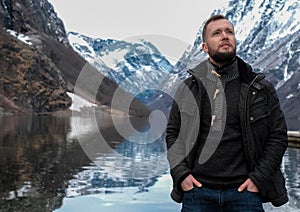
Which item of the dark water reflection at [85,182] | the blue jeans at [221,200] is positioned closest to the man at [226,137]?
the blue jeans at [221,200]

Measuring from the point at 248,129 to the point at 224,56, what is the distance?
76cm

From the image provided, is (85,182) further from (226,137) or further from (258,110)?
(258,110)

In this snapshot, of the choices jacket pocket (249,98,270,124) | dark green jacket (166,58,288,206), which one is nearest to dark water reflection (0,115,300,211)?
dark green jacket (166,58,288,206)

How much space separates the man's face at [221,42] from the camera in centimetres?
518

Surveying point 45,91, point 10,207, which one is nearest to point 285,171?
point 10,207

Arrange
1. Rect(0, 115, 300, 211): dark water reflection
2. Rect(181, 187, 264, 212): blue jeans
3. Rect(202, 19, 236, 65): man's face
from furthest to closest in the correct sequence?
1. Rect(0, 115, 300, 211): dark water reflection
2. Rect(202, 19, 236, 65): man's face
3. Rect(181, 187, 264, 212): blue jeans

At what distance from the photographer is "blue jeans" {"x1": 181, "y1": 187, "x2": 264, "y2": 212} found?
16.3 feet

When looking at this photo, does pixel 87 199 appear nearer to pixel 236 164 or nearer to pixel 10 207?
pixel 10 207

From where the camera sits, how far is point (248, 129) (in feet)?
16.3

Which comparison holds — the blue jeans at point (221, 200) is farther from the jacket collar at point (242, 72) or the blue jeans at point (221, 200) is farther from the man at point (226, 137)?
the jacket collar at point (242, 72)

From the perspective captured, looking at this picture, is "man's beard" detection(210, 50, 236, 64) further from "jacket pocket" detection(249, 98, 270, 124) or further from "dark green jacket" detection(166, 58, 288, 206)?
"jacket pocket" detection(249, 98, 270, 124)

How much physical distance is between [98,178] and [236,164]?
48.2 ft

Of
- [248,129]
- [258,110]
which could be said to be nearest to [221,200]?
[248,129]

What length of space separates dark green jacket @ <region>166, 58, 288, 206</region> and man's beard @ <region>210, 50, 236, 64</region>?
152 mm
